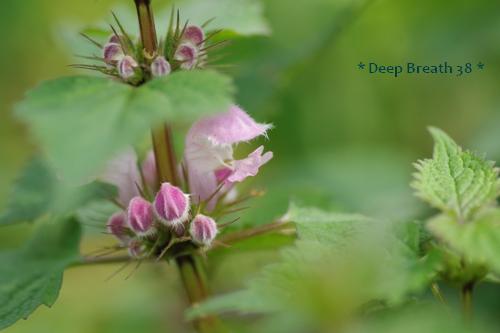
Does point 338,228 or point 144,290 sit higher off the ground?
point 338,228

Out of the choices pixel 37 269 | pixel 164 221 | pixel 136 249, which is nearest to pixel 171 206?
pixel 164 221

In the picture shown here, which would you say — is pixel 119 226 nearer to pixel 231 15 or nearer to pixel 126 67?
pixel 126 67

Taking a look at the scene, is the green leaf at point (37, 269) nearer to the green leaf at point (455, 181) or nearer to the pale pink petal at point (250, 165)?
the pale pink petal at point (250, 165)

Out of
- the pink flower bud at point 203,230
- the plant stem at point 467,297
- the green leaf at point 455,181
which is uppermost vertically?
the green leaf at point 455,181

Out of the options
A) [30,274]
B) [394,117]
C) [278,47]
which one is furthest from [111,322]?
[394,117]

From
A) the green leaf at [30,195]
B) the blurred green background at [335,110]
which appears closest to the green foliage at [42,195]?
the green leaf at [30,195]

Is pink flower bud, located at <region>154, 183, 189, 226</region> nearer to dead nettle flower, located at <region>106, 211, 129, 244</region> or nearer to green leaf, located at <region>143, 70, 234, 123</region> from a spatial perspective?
dead nettle flower, located at <region>106, 211, 129, 244</region>

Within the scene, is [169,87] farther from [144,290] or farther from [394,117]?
[394,117]
